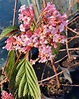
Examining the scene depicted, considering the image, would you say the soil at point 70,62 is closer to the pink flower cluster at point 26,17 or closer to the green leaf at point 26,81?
the green leaf at point 26,81

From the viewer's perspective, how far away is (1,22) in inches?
79.0

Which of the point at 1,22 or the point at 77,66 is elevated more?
the point at 1,22

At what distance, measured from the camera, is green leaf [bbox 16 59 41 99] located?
1077 mm

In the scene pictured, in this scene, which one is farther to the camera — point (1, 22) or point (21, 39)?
point (1, 22)

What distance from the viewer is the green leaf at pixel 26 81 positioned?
1077mm

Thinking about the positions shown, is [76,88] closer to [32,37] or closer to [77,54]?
[77,54]

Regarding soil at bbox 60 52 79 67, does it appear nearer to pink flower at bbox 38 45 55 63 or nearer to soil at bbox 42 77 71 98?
soil at bbox 42 77 71 98

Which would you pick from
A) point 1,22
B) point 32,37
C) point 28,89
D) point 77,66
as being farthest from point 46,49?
point 1,22

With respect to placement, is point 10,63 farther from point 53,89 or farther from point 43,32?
point 53,89

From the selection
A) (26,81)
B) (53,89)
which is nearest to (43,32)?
(26,81)

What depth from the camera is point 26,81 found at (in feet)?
3.63

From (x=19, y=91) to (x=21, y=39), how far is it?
0.88 feet

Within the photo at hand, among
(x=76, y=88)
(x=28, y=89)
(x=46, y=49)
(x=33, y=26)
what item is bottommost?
(x=76, y=88)

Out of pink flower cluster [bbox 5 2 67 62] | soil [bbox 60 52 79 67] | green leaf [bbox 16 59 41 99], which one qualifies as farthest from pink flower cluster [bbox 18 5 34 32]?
soil [bbox 60 52 79 67]
